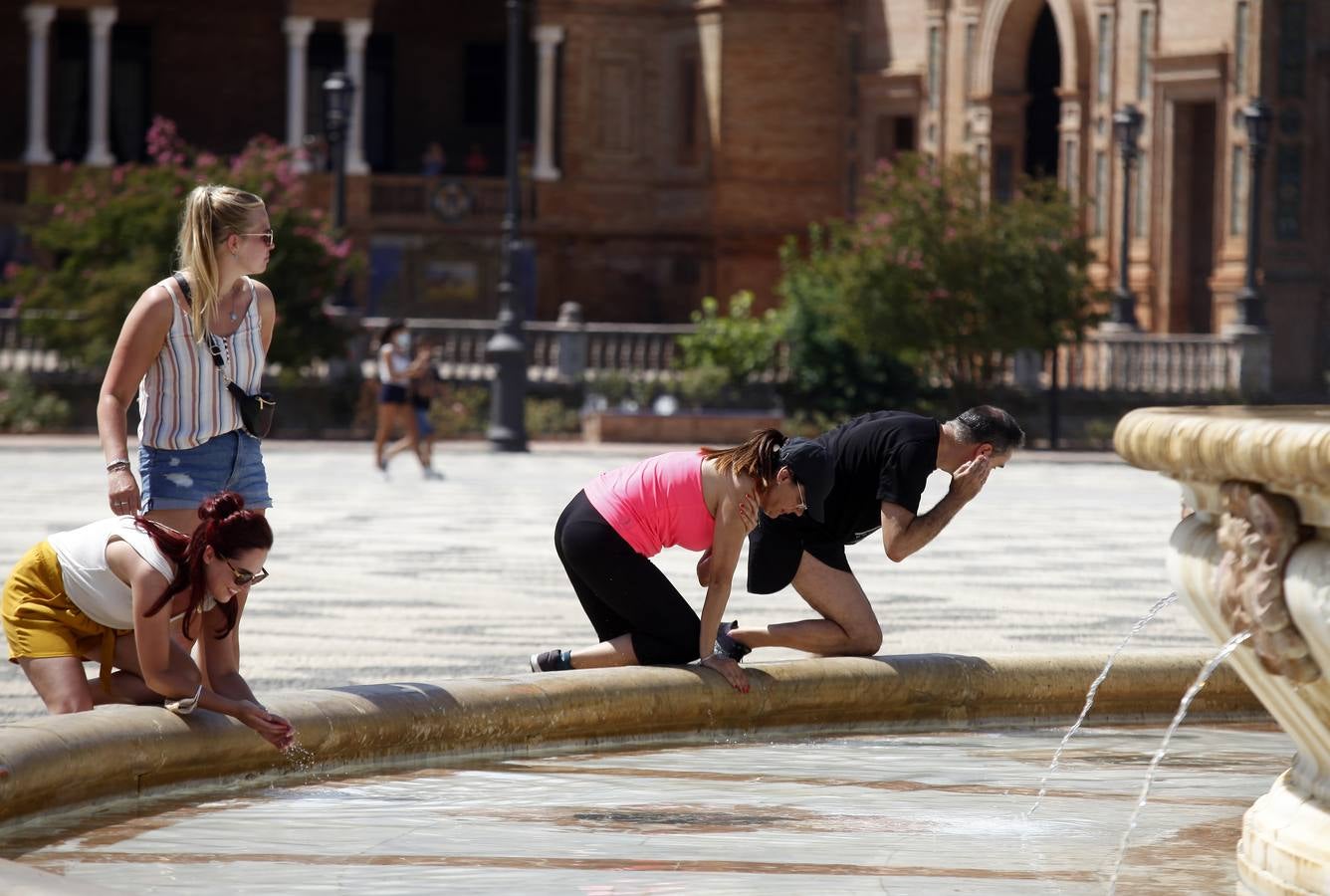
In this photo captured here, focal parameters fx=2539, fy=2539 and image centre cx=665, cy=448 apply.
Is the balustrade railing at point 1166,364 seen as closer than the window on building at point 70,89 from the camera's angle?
Yes

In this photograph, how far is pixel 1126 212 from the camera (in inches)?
1312

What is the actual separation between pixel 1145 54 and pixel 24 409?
51.9 ft

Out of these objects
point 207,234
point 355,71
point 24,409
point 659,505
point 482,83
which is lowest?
point 24,409

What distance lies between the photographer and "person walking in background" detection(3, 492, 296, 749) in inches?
247

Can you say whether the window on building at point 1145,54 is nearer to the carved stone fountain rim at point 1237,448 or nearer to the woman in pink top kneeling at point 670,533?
the woman in pink top kneeling at point 670,533

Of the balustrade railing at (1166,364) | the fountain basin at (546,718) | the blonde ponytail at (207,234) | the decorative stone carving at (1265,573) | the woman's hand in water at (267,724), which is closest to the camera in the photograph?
the decorative stone carving at (1265,573)

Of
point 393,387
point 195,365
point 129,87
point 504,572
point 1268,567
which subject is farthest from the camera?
point 129,87

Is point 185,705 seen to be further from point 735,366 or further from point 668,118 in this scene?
point 668,118

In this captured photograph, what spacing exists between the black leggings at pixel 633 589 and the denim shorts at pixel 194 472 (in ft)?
3.83

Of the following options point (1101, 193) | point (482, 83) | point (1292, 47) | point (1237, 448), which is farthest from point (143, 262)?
point (1237, 448)

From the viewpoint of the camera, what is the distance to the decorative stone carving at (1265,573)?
468 centimetres

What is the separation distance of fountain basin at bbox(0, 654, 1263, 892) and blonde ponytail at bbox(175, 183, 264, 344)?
1.10 meters

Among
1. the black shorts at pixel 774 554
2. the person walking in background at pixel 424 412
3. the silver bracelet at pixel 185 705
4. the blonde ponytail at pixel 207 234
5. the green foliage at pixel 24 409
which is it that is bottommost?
the green foliage at pixel 24 409

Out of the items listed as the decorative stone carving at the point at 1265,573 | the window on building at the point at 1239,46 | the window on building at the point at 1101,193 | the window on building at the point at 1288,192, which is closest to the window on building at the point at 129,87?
the window on building at the point at 1101,193
